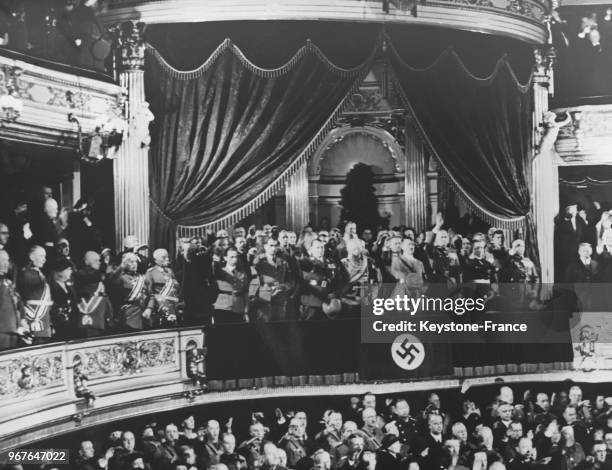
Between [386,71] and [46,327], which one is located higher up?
[386,71]

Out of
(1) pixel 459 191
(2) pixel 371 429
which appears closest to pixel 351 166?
(1) pixel 459 191

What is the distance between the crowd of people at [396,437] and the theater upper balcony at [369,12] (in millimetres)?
3675

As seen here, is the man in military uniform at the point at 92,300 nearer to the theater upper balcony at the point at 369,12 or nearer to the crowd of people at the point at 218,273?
the crowd of people at the point at 218,273

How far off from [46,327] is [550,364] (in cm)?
501

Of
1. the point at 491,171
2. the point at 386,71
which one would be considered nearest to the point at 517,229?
the point at 491,171

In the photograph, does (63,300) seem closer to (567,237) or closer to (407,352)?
(407,352)

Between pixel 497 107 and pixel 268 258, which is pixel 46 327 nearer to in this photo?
pixel 268 258

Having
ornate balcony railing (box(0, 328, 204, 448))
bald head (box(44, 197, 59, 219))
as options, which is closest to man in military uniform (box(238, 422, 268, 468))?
ornate balcony railing (box(0, 328, 204, 448))

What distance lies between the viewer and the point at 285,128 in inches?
370

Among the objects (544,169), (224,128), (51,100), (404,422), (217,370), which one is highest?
(51,100)

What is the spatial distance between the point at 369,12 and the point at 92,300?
3820mm

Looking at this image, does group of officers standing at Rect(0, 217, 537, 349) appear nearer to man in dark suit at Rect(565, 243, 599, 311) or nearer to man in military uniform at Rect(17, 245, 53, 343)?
man in military uniform at Rect(17, 245, 53, 343)

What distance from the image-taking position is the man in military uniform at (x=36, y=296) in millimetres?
8164

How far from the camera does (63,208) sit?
8.51m
